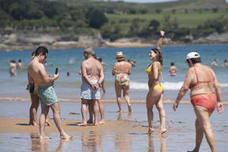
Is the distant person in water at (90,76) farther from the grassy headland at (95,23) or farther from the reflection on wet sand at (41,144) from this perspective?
the grassy headland at (95,23)

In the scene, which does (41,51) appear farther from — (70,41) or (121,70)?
(70,41)

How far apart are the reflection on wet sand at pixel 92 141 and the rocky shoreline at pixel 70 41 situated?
5631 inches

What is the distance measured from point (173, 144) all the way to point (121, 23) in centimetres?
18407

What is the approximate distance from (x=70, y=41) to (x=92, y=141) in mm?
156694

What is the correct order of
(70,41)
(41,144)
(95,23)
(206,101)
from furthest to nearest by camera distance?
(95,23)
(70,41)
(41,144)
(206,101)

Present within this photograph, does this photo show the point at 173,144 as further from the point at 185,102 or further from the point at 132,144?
the point at 185,102

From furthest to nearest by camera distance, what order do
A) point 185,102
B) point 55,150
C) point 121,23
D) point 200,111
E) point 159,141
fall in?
point 121,23 → point 185,102 → point 159,141 → point 55,150 → point 200,111

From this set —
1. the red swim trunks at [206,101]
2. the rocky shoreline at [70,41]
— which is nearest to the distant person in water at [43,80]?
the red swim trunks at [206,101]

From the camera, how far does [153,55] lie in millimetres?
9141

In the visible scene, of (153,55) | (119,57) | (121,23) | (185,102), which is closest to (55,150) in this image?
(153,55)

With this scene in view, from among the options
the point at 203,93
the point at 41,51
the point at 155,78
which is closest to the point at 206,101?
the point at 203,93

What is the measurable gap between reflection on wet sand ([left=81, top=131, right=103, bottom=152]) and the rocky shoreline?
143039mm

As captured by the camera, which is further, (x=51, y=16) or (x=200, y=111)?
(x=51, y=16)

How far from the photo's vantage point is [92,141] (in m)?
8.73
